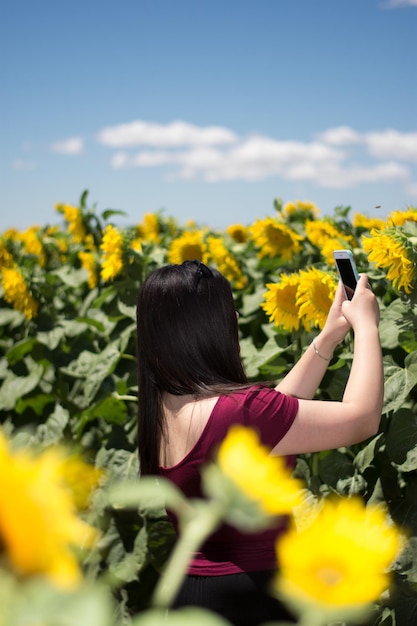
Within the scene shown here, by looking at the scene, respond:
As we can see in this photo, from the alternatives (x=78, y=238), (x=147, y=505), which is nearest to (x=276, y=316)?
(x=147, y=505)

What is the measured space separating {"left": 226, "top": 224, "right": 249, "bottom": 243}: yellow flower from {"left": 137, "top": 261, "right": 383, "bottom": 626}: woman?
123 inches

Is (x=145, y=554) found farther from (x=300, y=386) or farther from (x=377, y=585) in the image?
(x=377, y=585)

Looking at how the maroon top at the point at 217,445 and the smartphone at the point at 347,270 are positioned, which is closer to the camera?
the maroon top at the point at 217,445

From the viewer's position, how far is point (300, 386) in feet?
6.25

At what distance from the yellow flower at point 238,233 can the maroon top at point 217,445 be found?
3.24 m

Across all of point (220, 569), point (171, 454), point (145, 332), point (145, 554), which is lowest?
point (145, 554)

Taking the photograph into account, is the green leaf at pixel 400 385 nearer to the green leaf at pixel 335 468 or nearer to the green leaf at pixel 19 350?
the green leaf at pixel 335 468

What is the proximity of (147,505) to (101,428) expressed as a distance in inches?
36.1

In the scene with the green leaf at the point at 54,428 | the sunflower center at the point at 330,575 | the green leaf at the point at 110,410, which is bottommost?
the green leaf at the point at 54,428

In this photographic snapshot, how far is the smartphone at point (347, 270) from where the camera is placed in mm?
1731

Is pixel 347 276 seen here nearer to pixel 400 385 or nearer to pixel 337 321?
pixel 337 321

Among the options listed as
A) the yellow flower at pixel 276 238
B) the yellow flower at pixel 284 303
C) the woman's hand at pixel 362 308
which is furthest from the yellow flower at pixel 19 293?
the woman's hand at pixel 362 308

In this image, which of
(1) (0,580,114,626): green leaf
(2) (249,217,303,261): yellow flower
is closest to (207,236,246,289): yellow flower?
(2) (249,217,303,261): yellow flower

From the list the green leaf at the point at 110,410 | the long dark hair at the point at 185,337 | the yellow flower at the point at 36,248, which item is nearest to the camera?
the long dark hair at the point at 185,337
